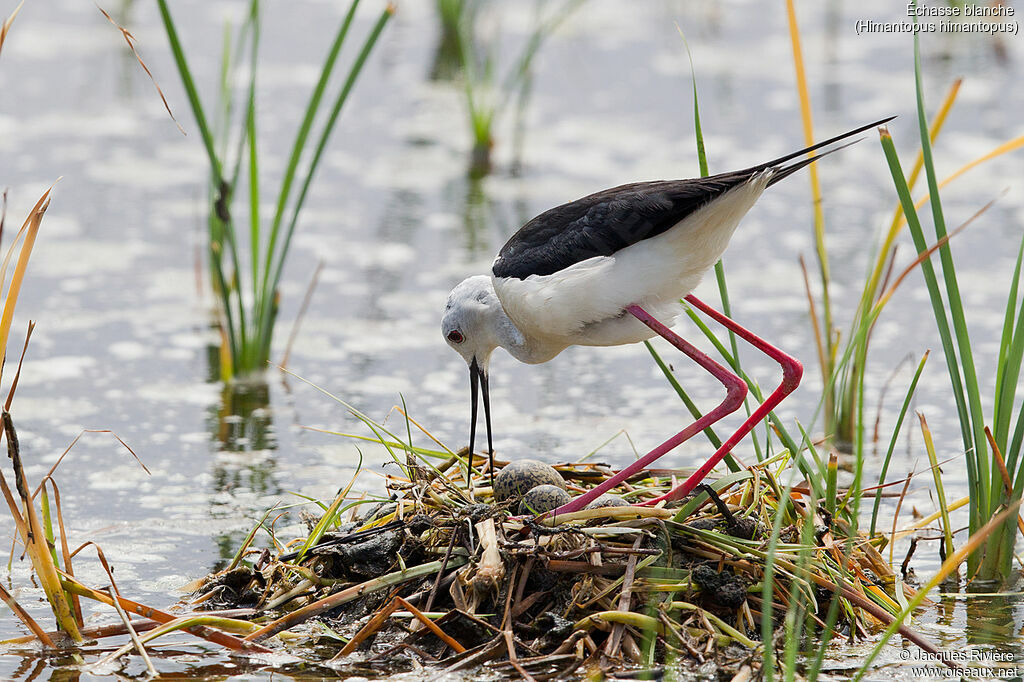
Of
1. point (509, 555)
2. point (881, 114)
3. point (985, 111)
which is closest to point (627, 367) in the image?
point (509, 555)

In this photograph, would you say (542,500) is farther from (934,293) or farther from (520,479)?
(934,293)

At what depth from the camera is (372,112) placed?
1088 cm

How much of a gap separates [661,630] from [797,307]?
13.2 ft

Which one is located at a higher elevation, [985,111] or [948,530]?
[985,111]

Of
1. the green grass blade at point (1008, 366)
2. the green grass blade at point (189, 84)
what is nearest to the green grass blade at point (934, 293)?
the green grass blade at point (1008, 366)

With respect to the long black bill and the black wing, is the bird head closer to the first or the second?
the long black bill

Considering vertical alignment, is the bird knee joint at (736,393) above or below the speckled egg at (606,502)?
above

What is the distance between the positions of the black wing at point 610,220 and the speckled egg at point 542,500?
2.55 feet

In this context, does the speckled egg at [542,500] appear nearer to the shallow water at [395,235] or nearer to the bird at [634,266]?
the bird at [634,266]

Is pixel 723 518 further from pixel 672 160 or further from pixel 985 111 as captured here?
pixel 985 111

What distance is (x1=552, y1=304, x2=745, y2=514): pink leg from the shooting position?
4398 mm

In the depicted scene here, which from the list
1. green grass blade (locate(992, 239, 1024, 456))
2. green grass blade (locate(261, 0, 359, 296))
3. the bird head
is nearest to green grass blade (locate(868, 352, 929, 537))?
green grass blade (locate(992, 239, 1024, 456))

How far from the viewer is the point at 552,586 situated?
13.4 ft

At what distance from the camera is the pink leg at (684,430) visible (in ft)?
14.4
